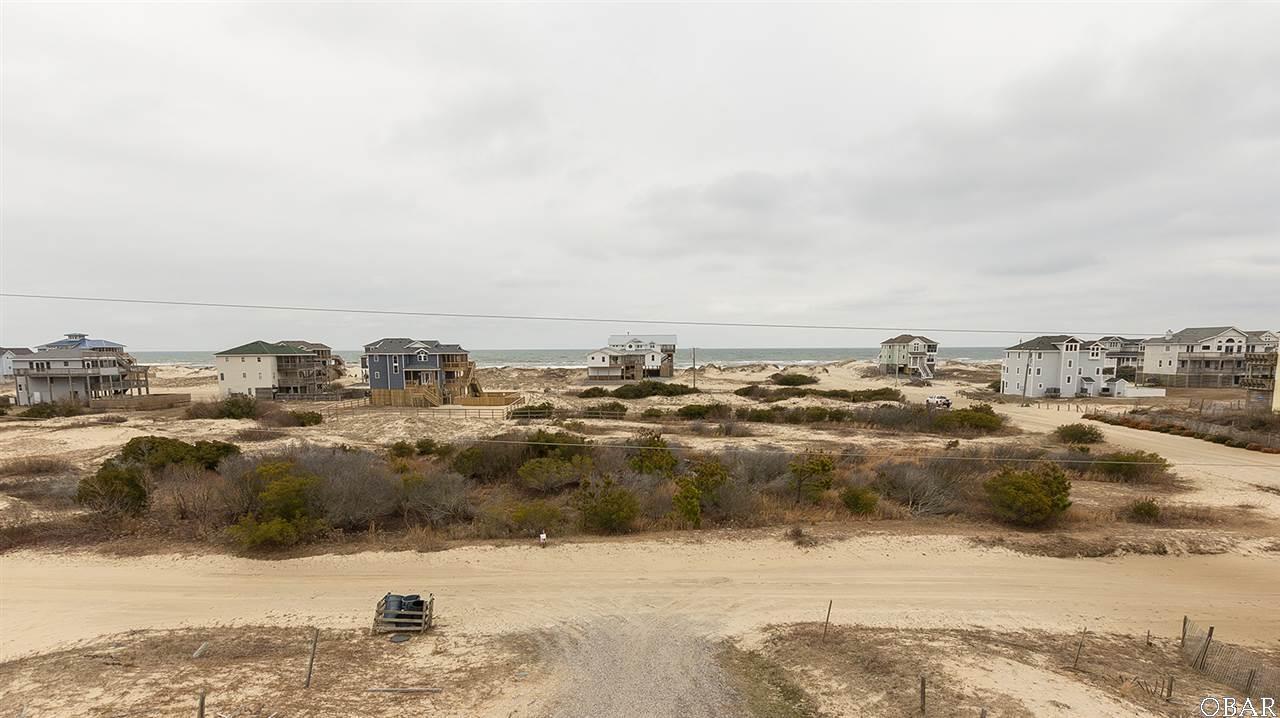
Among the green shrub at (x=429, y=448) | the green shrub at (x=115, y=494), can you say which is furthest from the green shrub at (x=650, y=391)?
the green shrub at (x=115, y=494)

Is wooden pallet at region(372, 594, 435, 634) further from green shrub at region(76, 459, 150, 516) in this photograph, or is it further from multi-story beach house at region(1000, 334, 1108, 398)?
multi-story beach house at region(1000, 334, 1108, 398)

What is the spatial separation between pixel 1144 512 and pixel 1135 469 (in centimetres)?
764

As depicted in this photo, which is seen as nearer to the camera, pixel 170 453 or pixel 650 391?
pixel 170 453

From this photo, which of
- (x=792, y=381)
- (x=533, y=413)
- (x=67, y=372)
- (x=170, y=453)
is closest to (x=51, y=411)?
(x=67, y=372)

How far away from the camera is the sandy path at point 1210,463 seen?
19.7m

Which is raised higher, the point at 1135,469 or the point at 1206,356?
the point at 1206,356

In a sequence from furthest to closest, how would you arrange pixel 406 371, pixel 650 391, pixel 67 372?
pixel 650 391 → pixel 406 371 → pixel 67 372

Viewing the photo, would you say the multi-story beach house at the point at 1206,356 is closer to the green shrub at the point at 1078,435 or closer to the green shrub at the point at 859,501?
the green shrub at the point at 1078,435

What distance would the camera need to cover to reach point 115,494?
625 inches

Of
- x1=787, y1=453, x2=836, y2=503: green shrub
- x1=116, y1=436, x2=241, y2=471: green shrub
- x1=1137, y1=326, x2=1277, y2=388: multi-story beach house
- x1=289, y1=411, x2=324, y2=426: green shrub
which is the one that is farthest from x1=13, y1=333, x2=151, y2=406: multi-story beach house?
x1=1137, y1=326, x2=1277, y2=388: multi-story beach house

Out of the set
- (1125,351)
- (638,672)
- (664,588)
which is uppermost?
(1125,351)

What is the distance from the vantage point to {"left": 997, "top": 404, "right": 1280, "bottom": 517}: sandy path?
19.7m

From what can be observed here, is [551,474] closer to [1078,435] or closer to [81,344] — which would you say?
[1078,435]

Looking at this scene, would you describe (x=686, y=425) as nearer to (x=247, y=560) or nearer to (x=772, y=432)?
(x=772, y=432)
